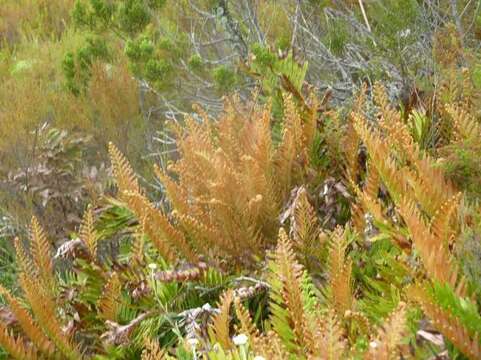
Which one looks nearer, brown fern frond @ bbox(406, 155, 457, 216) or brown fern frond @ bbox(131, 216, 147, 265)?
brown fern frond @ bbox(406, 155, 457, 216)

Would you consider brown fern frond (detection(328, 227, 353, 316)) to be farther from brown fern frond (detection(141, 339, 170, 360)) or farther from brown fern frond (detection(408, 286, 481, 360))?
brown fern frond (detection(141, 339, 170, 360))

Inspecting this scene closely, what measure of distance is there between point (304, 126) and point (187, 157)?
47 cm

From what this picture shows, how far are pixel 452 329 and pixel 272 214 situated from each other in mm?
1310

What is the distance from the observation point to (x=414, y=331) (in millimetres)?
1952

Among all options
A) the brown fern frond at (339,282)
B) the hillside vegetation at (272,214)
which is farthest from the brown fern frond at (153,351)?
the brown fern frond at (339,282)

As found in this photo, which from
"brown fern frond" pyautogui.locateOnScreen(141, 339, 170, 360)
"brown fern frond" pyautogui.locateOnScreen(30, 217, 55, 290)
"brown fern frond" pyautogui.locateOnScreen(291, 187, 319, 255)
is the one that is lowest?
"brown fern frond" pyautogui.locateOnScreen(30, 217, 55, 290)

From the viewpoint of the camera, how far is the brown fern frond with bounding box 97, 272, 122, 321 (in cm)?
263

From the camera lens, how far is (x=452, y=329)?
1.75 metres

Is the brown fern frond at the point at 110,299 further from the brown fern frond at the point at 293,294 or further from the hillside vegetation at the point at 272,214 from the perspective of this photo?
the brown fern frond at the point at 293,294

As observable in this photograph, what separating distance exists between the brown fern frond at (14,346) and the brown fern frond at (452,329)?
→ 1228mm

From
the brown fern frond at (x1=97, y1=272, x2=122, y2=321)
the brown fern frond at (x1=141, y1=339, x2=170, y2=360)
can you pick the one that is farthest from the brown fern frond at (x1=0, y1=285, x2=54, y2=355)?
the brown fern frond at (x1=141, y1=339, x2=170, y2=360)

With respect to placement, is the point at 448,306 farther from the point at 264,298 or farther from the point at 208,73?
the point at 208,73

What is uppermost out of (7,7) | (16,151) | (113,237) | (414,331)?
(414,331)

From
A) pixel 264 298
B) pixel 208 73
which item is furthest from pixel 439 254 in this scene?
pixel 208 73
